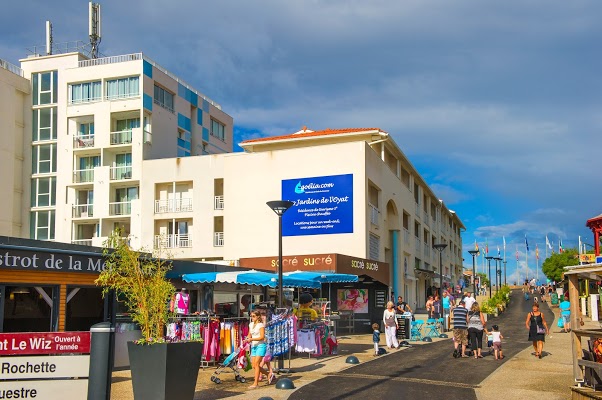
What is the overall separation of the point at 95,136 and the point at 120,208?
5.70m

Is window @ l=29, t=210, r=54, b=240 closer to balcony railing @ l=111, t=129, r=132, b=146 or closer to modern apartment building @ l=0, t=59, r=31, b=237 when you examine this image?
modern apartment building @ l=0, t=59, r=31, b=237

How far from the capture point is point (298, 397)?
40.7ft

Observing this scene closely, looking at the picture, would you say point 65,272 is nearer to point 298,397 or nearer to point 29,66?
point 298,397

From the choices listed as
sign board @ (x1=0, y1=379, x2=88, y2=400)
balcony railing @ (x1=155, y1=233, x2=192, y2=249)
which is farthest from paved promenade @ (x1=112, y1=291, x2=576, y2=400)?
balcony railing @ (x1=155, y1=233, x2=192, y2=249)

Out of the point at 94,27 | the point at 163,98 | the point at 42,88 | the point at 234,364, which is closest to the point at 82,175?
the point at 42,88

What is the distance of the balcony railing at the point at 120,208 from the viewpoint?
4709cm

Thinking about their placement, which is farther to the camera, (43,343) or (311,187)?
(311,187)

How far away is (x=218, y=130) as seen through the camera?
2404 inches

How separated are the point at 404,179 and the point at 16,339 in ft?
146

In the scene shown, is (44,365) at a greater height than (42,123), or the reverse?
(42,123)

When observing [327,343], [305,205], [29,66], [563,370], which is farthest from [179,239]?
[563,370]

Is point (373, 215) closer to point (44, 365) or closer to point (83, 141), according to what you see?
point (83, 141)

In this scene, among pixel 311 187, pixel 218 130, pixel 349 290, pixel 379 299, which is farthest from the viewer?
pixel 218 130

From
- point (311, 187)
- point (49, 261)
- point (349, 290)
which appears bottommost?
point (349, 290)
